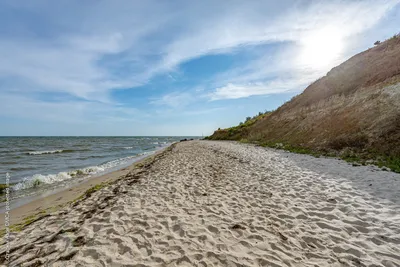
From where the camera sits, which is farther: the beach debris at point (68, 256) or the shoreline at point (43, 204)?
the shoreline at point (43, 204)

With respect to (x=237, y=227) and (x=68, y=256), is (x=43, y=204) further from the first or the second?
(x=237, y=227)

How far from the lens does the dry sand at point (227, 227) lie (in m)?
3.60

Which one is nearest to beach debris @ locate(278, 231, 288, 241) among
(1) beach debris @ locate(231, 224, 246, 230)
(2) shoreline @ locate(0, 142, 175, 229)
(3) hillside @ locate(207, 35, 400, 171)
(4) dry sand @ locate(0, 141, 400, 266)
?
(4) dry sand @ locate(0, 141, 400, 266)

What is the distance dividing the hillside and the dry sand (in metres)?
5.54

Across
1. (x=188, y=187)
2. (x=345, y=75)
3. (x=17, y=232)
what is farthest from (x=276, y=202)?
(x=345, y=75)

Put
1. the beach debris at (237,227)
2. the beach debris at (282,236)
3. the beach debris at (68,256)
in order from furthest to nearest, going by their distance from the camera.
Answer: the beach debris at (237,227)
the beach debris at (282,236)
the beach debris at (68,256)

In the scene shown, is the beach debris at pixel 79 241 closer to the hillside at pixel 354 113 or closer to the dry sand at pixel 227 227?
the dry sand at pixel 227 227

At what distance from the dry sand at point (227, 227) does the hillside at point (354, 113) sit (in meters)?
5.54

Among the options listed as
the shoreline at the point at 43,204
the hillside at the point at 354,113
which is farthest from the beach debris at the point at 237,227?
the hillside at the point at 354,113

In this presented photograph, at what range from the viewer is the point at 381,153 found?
11133mm

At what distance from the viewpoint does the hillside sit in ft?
40.5

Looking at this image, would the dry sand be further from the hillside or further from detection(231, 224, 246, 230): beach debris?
the hillside

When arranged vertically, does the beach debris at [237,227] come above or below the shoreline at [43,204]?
above

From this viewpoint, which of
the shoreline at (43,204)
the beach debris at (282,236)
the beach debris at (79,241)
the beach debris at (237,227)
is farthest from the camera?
the shoreline at (43,204)
